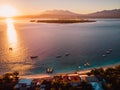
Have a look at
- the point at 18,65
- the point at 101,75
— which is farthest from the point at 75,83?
the point at 18,65

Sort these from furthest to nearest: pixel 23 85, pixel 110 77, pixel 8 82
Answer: pixel 8 82 < pixel 23 85 < pixel 110 77

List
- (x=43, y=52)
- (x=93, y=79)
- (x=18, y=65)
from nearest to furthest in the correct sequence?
(x=93, y=79) → (x=18, y=65) → (x=43, y=52)

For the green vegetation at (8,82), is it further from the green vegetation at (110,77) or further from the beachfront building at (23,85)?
the green vegetation at (110,77)

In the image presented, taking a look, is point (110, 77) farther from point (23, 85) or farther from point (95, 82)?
point (23, 85)

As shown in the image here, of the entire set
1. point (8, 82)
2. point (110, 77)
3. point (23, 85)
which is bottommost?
point (23, 85)

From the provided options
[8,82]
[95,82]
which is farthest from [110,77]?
[8,82]

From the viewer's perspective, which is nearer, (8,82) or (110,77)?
(110,77)

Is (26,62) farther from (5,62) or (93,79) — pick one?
(93,79)

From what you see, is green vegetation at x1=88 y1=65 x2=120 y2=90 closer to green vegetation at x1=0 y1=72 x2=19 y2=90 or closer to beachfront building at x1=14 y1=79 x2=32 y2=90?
beachfront building at x1=14 y1=79 x2=32 y2=90

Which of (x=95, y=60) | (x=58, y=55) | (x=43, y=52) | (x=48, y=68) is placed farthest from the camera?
(x=43, y=52)

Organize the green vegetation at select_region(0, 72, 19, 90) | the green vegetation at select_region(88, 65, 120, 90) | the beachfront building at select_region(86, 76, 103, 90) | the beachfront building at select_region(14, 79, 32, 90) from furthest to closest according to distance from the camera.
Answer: the beachfront building at select_region(14, 79, 32, 90) → the green vegetation at select_region(0, 72, 19, 90) → the beachfront building at select_region(86, 76, 103, 90) → the green vegetation at select_region(88, 65, 120, 90)

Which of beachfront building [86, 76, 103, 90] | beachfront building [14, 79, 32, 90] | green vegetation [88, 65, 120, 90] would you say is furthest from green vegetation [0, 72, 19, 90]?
green vegetation [88, 65, 120, 90]
